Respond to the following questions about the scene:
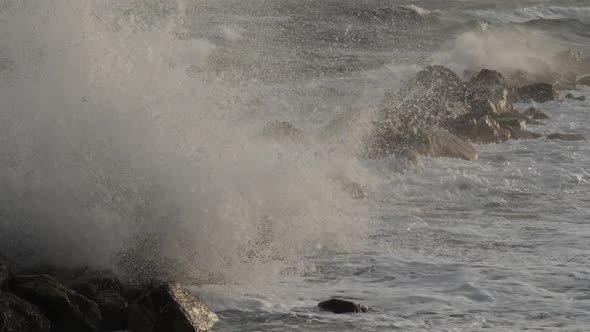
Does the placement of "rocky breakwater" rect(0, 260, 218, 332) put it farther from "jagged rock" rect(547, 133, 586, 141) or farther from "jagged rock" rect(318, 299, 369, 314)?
"jagged rock" rect(547, 133, 586, 141)

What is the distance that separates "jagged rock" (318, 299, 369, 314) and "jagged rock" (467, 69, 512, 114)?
8.49m

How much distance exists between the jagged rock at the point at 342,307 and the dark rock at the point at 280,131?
16.5 ft

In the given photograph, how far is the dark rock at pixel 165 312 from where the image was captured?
→ 21.9 ft

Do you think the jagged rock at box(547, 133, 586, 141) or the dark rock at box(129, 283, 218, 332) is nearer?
the dark rock at box(129, 283, 218, 332)

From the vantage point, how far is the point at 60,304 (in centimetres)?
662

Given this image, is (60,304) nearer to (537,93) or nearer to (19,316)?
(19,316)

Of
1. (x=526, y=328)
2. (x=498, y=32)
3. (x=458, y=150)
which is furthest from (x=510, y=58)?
(x=526, y=328)

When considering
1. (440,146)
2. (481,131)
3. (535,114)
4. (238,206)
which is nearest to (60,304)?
(238,206)

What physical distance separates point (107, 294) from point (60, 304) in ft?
1.33

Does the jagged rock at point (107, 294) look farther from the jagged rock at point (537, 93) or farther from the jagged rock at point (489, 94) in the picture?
the jagged rock at point (537, 93)

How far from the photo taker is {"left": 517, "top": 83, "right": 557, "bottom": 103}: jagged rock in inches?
692

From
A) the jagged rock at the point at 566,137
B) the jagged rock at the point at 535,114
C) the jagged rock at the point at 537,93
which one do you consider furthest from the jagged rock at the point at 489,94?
the jagged rock at the point at 566,137

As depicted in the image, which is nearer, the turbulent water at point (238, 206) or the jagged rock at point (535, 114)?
the turbulent water at point (238, 206)

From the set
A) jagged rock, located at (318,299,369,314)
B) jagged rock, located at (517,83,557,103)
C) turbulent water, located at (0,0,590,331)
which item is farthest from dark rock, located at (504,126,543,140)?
jagged rock, located at (318,299,369,314)
